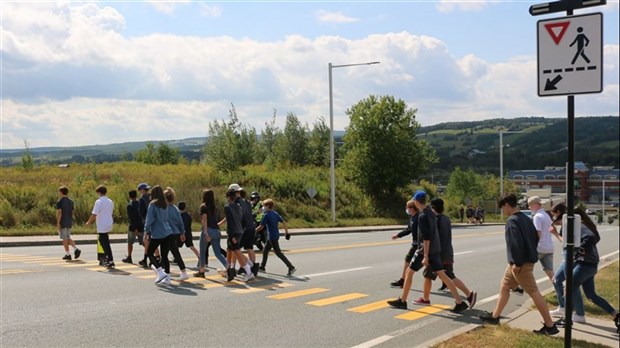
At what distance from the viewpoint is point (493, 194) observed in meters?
98.6

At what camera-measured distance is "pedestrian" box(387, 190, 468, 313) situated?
31.0 feet

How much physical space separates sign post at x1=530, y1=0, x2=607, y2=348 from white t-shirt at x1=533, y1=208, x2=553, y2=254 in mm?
4005

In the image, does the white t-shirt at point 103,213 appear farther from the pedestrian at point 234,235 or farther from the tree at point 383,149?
the tree at point 383,149

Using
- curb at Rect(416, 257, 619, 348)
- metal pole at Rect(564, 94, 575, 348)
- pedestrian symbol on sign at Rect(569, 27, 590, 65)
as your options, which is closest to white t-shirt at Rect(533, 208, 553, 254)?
curb at Rect(416, 257, 619, 348)

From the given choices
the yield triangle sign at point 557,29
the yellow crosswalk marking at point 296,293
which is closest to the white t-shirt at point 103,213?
the yellow crosswalk marking at point 296,293

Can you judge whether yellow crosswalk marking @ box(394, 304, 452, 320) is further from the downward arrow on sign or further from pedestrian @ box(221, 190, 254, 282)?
the downward arrow on sign

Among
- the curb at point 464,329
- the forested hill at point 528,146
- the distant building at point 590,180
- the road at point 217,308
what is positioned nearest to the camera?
the curb at point 464,329

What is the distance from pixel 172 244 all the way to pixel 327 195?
1299 inches

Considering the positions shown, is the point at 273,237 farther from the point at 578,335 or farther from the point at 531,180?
the point at 531,180

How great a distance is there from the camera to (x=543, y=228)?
10.4 metres

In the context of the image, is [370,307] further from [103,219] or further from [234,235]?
[103,219]

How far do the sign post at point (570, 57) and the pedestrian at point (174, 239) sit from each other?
7.73 meters

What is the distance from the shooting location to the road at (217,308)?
764cm

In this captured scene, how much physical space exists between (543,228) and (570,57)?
4964 mm
